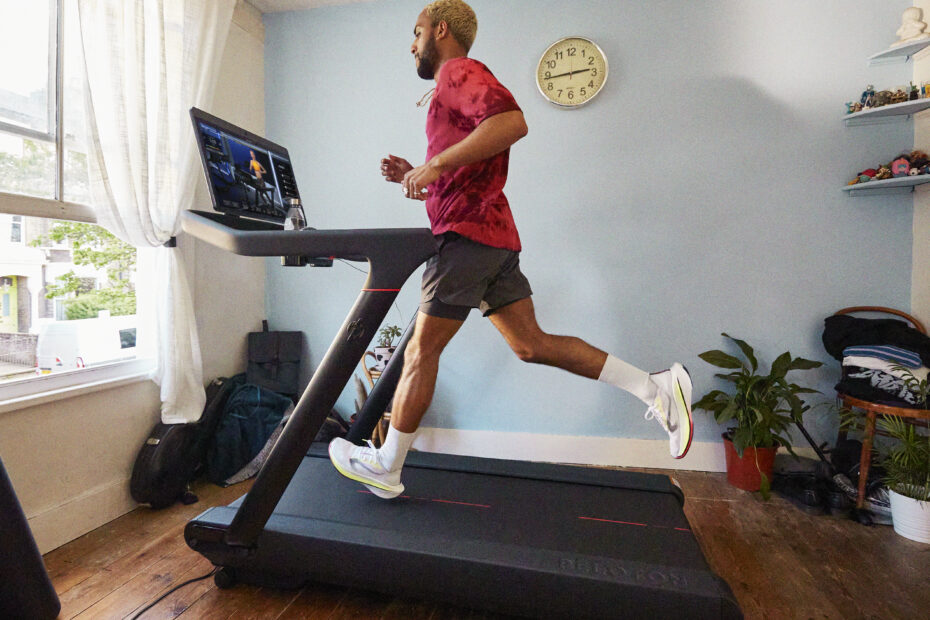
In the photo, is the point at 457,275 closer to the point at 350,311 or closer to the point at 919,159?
the point at 350,311

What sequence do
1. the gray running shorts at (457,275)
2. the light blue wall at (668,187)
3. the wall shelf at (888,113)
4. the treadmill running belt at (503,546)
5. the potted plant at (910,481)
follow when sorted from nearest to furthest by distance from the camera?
the treadmill running belt at (503,546) → the gray running shorts at (457,275) → the potted plant at (910,481) → the wall shelf at (888,113) → the light blue wall at (668,187)

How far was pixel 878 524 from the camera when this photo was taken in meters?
1.84

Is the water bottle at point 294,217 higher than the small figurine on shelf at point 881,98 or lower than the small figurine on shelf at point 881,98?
lower

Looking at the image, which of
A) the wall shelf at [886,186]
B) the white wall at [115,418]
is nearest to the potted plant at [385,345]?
the white wall at [115,418]

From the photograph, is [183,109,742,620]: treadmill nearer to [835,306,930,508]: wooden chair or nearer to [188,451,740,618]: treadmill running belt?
[188,451,740,618]: treadmill running belt

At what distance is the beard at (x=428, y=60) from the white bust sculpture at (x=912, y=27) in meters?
1.94

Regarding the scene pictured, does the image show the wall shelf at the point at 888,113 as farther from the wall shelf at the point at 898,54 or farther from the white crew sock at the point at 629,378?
the white crew sock at the point at 629,378

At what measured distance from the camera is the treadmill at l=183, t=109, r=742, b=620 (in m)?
1.14

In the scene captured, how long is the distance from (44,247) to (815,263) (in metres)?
3.07

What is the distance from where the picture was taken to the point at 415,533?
1325 millimetres

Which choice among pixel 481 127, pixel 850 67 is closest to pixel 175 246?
pixel 481 127

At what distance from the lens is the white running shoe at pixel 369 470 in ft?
4.87

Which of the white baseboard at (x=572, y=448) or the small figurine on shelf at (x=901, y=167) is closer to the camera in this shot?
the small figurine on shelf at (x=901, y=167)

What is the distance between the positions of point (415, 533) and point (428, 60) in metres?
1.35
